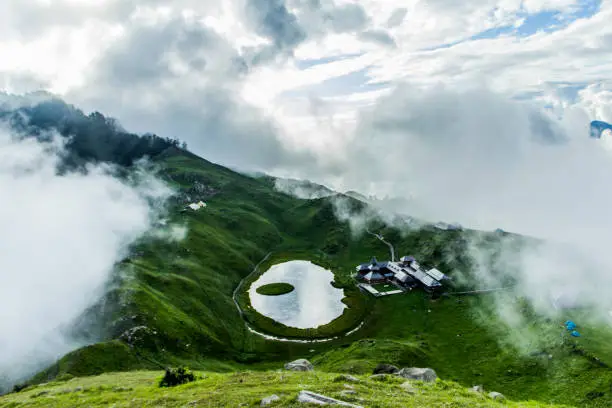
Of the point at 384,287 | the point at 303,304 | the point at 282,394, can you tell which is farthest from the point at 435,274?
the point at 282,394

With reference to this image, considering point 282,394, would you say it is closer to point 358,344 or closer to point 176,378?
point 176,378

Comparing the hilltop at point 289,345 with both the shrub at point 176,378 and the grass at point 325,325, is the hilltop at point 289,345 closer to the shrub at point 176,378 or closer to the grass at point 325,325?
the grass at point 325,325

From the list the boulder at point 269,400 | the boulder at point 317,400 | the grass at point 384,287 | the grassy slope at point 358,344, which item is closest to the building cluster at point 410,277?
the grass at point 384,287

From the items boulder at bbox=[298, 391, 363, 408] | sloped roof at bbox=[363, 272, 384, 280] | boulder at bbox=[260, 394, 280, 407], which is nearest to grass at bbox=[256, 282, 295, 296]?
sloped roof at bbox=[363, 272, 384, 280]

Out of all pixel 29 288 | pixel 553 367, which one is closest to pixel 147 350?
pixel 29 288

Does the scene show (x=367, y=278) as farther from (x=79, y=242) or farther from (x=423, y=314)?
(x=79, y=242)
